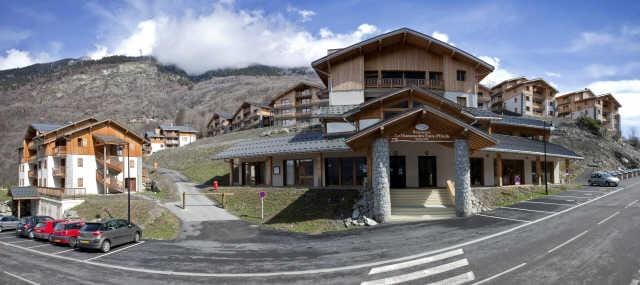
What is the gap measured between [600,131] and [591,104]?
28.6 m

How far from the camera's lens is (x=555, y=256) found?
15.3 metres

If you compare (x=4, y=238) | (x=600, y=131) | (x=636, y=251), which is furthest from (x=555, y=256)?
(x=600, y=131)

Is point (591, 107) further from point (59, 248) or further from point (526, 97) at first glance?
point (59, 248)

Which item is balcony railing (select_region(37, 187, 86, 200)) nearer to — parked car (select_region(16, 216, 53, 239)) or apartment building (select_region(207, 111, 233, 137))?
parked car (select_region(16, 216, 53, 239))

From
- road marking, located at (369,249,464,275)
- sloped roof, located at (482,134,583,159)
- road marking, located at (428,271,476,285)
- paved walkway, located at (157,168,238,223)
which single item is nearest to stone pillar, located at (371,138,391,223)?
road marking, located at (369,249,464,275)

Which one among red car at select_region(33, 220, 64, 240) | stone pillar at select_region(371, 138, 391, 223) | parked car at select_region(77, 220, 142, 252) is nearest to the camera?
parked car at select_region(77, 220, 142, 252)

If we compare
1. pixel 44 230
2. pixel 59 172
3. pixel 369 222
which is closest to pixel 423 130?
pixel 369 222

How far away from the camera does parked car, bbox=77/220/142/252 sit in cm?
2105

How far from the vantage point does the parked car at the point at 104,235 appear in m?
21.0

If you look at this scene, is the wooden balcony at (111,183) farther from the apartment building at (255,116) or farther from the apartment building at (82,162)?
the apartment building at (255,116)

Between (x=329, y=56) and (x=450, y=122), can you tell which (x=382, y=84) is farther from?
(x=450, y=122)

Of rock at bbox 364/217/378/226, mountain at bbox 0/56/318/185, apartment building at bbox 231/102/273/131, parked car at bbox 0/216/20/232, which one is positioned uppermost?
mountain at bbox 0/56/318/185

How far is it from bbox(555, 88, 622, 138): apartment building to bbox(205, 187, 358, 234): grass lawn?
104942 millimetres

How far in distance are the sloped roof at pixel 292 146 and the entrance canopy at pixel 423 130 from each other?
6.29 meters
